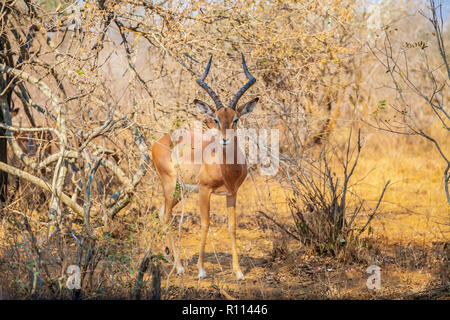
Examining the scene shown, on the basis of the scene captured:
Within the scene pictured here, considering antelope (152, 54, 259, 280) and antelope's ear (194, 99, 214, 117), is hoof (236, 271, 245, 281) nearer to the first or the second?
antelope (152, 54, 259, 280)

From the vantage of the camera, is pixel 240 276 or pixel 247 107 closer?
pixel 240 276

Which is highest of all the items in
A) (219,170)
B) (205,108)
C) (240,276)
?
(205,108)

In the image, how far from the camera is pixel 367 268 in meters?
5.43

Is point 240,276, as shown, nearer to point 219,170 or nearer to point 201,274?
point 201,274

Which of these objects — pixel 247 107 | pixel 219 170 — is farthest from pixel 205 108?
pixel 219 170

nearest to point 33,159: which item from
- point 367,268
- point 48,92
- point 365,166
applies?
point 48,92

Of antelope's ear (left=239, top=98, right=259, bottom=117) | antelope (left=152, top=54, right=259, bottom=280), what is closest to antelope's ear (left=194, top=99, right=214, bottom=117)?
antelope (left=152, top=54, right=259, bottom=280)

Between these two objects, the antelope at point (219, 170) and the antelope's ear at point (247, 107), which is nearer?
the antelope at point (219, 170)

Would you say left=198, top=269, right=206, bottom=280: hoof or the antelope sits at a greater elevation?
the antelope

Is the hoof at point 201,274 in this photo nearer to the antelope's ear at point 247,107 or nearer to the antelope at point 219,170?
the antelope at point 219,170

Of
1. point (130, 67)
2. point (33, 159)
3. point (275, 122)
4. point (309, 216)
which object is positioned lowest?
point (309, 216)

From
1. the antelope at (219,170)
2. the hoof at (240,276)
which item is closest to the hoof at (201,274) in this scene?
the antelope at (219,170)

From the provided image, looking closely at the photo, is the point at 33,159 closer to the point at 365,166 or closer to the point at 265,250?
the point at 265,250
